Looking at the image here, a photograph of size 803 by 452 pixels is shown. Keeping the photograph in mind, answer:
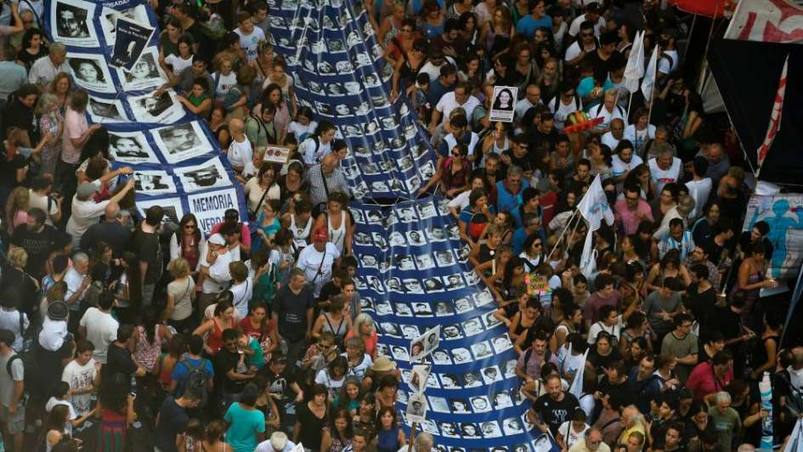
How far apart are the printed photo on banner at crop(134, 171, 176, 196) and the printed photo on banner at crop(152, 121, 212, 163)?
42cm

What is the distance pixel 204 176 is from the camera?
2314cm

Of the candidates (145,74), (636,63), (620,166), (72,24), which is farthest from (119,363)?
(636,63)

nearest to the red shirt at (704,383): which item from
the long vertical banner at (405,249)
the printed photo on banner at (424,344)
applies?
the long vertical banner at (405,249)

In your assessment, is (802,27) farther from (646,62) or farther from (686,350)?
(686,350)

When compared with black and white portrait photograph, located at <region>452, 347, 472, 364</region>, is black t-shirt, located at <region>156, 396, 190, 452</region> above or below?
above

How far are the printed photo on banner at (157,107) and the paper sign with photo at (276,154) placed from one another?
3.89ft

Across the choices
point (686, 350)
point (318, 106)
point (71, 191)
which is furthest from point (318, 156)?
point (686, 350)

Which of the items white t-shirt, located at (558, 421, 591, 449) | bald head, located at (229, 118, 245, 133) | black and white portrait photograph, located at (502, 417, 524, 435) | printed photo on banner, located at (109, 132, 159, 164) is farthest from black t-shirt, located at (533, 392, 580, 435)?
printed photo on banner, located at (109, 132, 159, 164)

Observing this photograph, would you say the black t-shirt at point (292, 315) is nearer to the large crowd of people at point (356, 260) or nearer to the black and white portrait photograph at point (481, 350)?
the large crowd of people at point (356, 260)

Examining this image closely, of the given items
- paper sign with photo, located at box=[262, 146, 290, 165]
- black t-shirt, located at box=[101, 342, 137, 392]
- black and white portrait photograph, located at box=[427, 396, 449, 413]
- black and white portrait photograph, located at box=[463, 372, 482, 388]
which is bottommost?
black and white portrait photograph, located at box=[427, 396, 449, 413]

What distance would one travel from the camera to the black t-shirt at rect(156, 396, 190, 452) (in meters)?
19.6

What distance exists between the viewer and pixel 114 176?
72.8ft

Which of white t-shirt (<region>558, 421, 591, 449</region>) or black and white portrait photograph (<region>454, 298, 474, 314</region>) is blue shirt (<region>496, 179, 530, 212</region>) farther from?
white t-shirt (<region>558, 421, 591, 449</region>)

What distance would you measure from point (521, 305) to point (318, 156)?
3.27 meters
